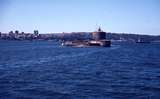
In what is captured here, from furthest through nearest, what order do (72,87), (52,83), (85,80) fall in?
(85,80) → (52,83) → (72,87)

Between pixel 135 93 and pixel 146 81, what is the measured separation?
6.05m

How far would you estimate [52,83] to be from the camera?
88.2 ft

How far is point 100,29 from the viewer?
15688 cm

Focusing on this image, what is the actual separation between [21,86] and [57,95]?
16.4 feet

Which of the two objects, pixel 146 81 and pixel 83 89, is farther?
pixel 146 81

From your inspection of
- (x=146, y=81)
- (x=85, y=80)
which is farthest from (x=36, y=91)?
(x=146, y=81)

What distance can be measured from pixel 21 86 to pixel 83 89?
5.27m

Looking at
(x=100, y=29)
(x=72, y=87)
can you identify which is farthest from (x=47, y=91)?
(x=100, y=29)

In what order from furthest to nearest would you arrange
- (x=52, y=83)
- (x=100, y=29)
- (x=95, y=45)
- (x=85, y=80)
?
1. (x=100, y=29)
2. (x=95, y=45)
3. (x=85, y=80)
4. (x=52, y=83)

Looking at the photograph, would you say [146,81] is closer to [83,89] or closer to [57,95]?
[83,89]

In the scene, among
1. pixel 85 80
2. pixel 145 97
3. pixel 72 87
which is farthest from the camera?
pixel 85 80

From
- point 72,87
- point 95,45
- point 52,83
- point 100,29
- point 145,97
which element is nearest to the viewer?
point 145,97

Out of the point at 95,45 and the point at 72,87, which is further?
the point at 95,45

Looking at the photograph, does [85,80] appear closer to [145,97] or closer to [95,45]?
[145,97]
